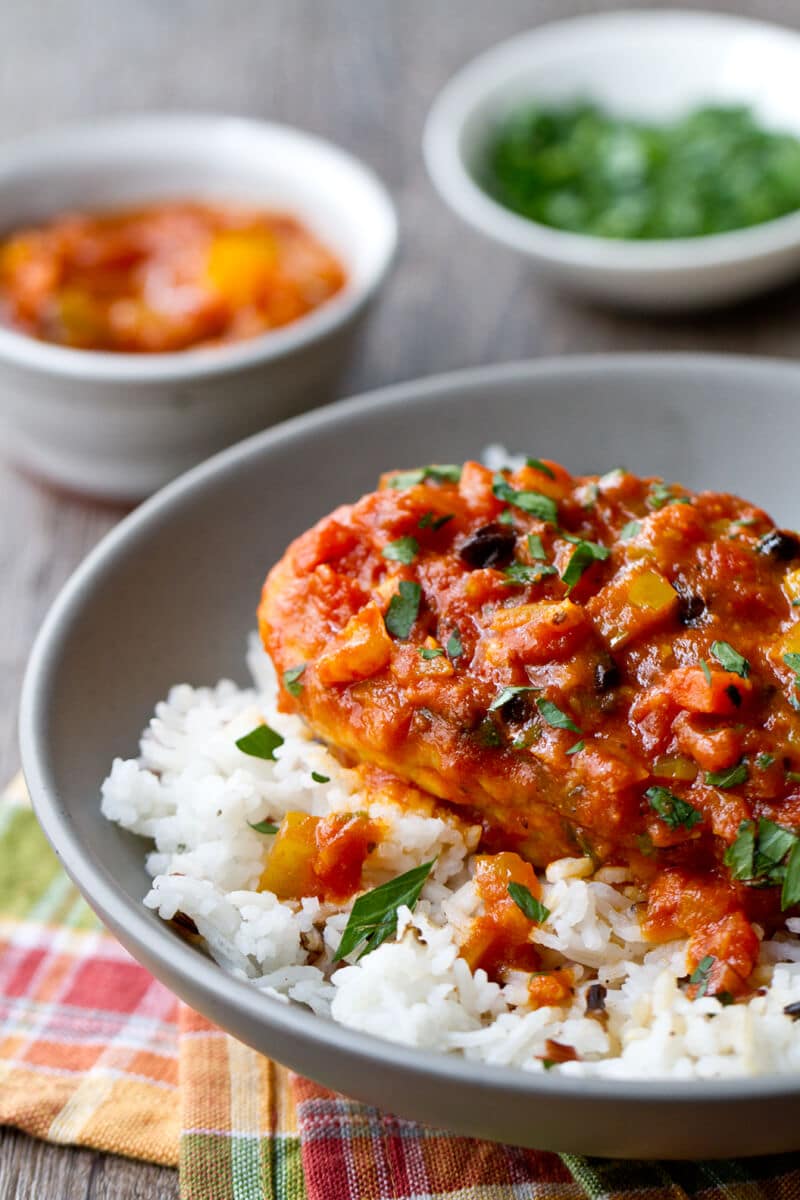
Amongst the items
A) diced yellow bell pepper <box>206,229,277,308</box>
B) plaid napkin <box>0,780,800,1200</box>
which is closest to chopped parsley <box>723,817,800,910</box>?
plaid napkin <box>0,780,800,1200</box>

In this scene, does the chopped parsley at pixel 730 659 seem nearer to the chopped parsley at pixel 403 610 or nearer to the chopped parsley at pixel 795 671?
the chopped parsley at pixel 795 671

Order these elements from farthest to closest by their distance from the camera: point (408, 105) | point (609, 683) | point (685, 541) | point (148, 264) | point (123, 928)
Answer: point (408, 105) < point (148, 264) < point (685, 541) < point (609, 683) < point (123, 928)

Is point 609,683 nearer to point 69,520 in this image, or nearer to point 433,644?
point 433,644

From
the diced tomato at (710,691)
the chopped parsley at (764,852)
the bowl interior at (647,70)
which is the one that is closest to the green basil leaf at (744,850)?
the chopped parsley at (764,852)

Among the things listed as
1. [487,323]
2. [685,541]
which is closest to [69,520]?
[487,323]

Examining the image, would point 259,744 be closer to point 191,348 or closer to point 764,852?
point 764,852

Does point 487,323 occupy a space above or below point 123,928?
below

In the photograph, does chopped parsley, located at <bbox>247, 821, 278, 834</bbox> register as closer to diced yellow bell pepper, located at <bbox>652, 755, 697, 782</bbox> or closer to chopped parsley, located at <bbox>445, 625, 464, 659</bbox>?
chopped parsley, located at <bbox>445, 625, 464, 659</bbox>
